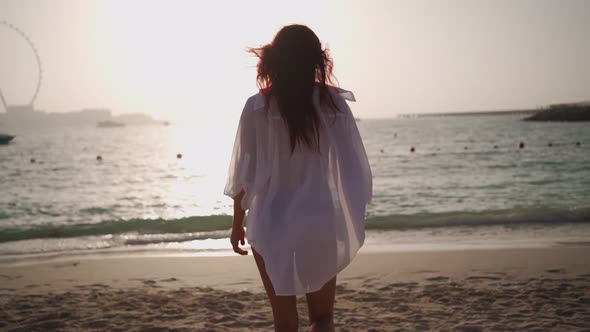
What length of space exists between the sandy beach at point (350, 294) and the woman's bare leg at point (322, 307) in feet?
6.03

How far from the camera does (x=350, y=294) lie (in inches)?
216

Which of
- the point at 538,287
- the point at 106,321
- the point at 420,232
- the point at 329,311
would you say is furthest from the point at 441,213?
the point at 329,311

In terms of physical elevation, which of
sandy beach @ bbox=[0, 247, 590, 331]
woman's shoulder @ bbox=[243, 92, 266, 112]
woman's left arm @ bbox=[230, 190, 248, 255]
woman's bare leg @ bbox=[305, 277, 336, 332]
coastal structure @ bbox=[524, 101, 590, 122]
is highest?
coastal structure @ bbox=[524, 101, 590, 122]

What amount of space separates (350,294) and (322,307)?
2.99 metres

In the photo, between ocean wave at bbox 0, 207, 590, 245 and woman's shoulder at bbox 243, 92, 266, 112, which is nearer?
woman's shoulder at bbox 243, 92, 266, 112

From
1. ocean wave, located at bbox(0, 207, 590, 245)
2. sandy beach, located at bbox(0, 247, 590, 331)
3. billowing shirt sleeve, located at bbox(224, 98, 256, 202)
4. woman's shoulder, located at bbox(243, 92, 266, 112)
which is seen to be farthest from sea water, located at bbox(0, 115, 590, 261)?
woman's shoulder, located at bbox(243, 92, 266, 112)

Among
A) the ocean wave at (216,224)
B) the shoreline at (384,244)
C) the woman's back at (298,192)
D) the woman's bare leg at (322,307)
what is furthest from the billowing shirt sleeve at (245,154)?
the ocean wave at (216,224)

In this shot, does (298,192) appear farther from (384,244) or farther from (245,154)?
(384,244)

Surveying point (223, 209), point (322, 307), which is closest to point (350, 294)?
point (322, 307)

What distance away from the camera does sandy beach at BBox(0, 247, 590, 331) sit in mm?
4527

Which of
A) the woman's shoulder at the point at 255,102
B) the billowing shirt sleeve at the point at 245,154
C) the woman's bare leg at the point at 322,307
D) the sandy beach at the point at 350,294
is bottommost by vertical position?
the sandy beach at the point at 350,294

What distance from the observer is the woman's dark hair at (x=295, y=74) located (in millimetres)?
2396

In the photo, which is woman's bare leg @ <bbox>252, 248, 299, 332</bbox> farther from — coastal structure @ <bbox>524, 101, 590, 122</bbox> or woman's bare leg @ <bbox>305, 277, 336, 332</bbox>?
coastal structure @ <bbox>524, 101, 590, 122</bbox>

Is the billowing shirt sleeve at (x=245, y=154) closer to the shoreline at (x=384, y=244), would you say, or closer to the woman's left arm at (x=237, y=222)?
the woman's left arm at (x=237, y=222)
